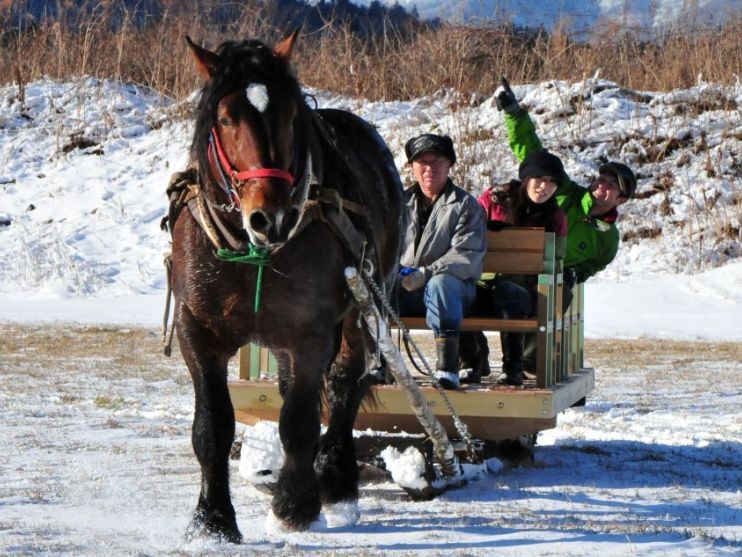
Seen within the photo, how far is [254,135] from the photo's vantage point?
3.78m

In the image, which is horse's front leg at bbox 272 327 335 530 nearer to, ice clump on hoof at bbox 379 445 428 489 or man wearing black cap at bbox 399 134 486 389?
ice clump on hoof at bbox 379 445 428 489

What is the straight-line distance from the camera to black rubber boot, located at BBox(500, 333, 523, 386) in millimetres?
5879

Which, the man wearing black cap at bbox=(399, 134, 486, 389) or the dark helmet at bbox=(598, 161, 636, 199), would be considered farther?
the dark helmet at bbox=(598, 161, 636, 199)

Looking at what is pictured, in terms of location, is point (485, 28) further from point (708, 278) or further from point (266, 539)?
point (266, 539)

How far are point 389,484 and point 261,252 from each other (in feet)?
6.03

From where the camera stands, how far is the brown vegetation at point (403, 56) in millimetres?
18812

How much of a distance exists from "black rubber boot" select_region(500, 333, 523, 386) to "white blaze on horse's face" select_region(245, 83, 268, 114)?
2.57 meters

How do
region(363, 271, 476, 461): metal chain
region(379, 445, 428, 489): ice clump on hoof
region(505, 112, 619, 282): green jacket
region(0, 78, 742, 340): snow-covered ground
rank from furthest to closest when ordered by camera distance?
region(0, 78, 742, 340): snow-covered ground < region(505, 112, 619, 282): green jacket < region(379, 445, 428, 489): ice clump on hoof < region(363, 271, 476, 461): metal chain

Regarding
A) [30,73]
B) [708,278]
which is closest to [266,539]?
[708,278]

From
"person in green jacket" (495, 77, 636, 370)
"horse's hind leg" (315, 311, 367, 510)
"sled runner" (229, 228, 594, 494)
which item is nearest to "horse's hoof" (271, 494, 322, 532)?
"horse's hind leg" (315, 311, 367, 510)

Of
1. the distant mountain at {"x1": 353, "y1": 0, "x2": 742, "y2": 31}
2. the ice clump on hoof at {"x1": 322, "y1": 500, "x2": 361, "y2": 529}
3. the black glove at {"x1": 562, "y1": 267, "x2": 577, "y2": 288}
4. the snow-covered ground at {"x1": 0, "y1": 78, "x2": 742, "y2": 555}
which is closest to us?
the snow-covered ground at {"x1": 0, "y1": 78, "x2": 742, "y2": 555}

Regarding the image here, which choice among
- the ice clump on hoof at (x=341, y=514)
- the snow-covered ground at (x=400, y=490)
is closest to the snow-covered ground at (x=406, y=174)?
the snow-covered ground at (x=400, y=490)

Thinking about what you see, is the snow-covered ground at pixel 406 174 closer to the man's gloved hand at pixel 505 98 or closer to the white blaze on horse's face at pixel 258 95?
the man's gloved hand at pixel 505 98

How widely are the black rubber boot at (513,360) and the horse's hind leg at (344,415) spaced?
3.14ft
